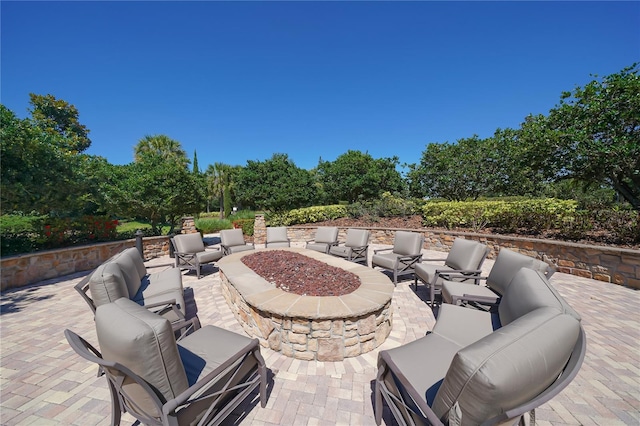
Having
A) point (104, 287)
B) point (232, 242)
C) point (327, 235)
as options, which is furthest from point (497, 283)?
point (232, 242)

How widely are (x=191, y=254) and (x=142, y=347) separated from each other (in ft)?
17.3

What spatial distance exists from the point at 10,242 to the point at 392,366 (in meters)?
8.59

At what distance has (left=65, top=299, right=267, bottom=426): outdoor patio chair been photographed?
4.26ft

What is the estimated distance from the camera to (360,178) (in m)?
18.8

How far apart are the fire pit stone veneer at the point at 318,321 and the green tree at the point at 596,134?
7.39 meters

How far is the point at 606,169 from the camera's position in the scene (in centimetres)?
655

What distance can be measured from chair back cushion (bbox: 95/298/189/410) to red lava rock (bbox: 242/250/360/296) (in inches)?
76.7

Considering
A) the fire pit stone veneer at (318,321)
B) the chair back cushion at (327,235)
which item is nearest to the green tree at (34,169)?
the fire pit stone veneer at (318,321)

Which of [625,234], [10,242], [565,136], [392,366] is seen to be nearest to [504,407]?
[392,366]

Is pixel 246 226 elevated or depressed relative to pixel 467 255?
depressed

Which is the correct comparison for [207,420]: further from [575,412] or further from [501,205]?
[501,205]

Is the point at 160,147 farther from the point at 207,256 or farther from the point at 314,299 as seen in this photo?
the point at 314,299

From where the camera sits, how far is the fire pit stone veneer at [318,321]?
263 cm

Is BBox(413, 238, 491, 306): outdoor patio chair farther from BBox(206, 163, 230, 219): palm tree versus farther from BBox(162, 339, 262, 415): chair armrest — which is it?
BBox(206, 163, 230, 219): palm tree
